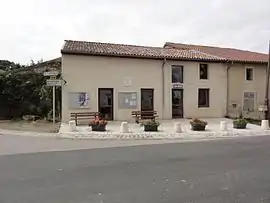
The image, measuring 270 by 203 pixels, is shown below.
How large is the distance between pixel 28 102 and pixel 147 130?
43.2 ft

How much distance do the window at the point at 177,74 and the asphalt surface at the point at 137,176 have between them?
15.7 metres

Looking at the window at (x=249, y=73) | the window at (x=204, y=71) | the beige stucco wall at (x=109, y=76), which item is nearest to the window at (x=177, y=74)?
the beige stucco wall at (x=109, y=76)

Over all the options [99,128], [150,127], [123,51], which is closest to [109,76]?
[123,51]

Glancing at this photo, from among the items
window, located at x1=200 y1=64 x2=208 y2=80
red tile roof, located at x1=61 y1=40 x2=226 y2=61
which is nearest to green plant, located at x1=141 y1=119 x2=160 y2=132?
red tile roof, located at x1=61 y1=40 x2=226 y2=61

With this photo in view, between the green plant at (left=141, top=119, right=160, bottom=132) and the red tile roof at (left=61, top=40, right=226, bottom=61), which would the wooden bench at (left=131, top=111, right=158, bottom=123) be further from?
the green plant at (left=141, top=119, right=160, bottom=132)

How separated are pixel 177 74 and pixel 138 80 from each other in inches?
132

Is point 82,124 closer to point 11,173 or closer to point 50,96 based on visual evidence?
point 50,96

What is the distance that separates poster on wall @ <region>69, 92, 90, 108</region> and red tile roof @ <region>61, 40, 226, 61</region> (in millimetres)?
2706

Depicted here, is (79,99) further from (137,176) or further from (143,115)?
(137,176)

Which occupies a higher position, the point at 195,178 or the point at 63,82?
the point at 63,82

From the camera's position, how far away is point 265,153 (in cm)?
1162

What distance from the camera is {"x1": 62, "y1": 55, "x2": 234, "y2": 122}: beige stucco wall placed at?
969 inches

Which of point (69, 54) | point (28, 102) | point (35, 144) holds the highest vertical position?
point (69, 54)

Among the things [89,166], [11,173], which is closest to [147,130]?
[89,166]
